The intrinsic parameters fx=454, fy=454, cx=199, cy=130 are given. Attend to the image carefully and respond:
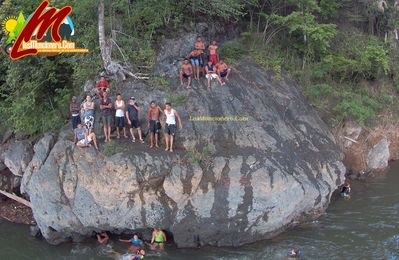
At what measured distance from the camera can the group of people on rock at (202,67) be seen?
16.9m

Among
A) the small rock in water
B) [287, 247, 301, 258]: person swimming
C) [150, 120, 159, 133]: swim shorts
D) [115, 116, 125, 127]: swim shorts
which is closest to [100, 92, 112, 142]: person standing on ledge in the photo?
[115, 116, 125, 127]: swim shorts

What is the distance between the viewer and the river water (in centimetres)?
1438

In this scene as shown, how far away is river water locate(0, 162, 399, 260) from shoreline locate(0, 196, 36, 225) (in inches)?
15.1

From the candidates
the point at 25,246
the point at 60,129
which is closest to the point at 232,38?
the point at 60,129

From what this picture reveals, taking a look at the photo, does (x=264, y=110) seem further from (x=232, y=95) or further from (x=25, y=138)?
(x=25, y=138)

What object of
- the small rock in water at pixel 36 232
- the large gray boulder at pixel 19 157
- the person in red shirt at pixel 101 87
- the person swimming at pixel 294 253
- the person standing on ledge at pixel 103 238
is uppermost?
the person in red shirt at pixel 101 87

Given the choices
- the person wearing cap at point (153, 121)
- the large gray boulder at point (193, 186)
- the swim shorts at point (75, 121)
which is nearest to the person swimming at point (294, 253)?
the large gray boulder at point (193, 186)

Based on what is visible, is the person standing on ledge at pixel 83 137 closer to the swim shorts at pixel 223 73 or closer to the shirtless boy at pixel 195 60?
the shirtless boy at pixel 195 60

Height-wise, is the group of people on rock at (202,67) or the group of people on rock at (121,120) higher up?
the group of people on rock at (202,67)

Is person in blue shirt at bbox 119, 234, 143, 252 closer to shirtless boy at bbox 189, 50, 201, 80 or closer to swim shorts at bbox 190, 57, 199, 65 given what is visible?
shirtless boy at bbox 189, 50, 201, 80

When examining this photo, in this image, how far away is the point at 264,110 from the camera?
56.2ft

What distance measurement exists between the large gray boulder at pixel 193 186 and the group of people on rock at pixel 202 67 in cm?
87

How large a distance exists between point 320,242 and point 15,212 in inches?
473

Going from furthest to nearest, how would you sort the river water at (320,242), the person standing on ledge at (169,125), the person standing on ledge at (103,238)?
the person standing on ledge at (103,238) → the person standing on ledge at (169,125) → the river water at (320,242)
